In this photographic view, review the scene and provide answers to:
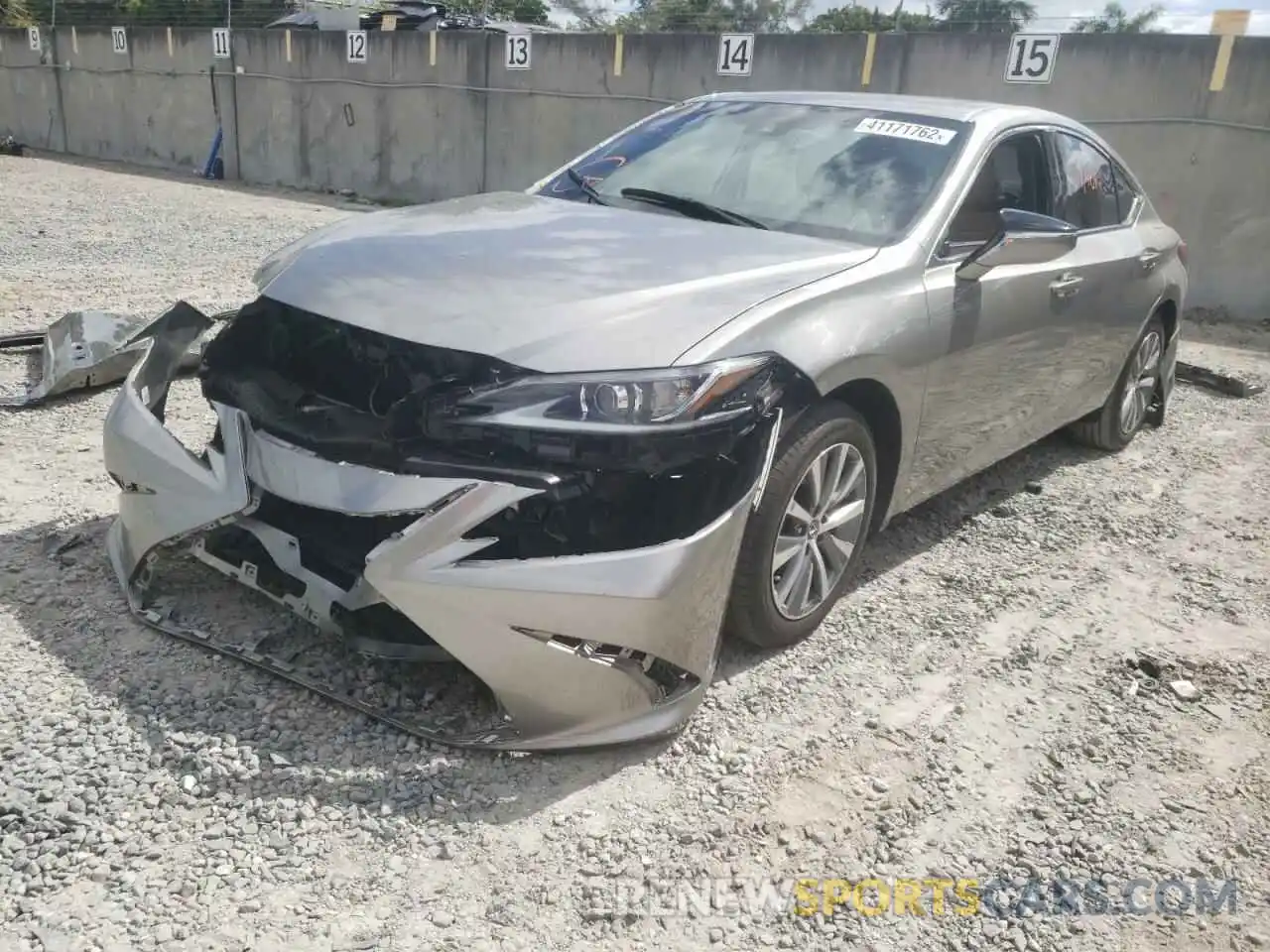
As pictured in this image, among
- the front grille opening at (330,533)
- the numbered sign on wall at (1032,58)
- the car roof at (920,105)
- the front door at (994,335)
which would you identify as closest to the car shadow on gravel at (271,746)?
the front grille opening at (330,533)

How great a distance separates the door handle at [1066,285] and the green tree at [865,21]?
870cm

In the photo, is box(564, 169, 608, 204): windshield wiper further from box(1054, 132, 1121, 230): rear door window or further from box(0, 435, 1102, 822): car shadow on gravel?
box(1054, 132, 1121, 230): rear door window

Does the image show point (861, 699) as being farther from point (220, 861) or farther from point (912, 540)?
point (220, 861)

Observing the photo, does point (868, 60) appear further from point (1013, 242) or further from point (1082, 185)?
point (1013, 242)

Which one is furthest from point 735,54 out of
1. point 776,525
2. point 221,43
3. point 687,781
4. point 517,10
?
point 687,781

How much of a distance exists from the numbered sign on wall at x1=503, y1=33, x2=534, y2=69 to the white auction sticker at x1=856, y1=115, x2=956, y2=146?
1233cm

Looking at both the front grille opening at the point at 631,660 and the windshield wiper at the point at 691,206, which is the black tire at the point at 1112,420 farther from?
the front grille opening at the point at 631,660

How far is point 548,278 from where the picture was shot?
294 cm

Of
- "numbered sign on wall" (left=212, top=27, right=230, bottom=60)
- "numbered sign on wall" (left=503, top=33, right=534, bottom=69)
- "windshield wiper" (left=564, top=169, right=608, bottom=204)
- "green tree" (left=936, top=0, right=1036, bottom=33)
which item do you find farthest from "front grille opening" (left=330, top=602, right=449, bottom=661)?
"numbered sign on wall" (left=212, top=27, right=230, bottom=60)

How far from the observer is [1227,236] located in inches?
401

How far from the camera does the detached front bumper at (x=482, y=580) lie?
8.20 ft

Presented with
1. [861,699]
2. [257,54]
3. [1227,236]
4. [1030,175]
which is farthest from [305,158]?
[861,699]

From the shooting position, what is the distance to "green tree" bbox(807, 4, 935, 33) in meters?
12.0

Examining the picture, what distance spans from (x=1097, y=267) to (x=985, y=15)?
27.7ft
